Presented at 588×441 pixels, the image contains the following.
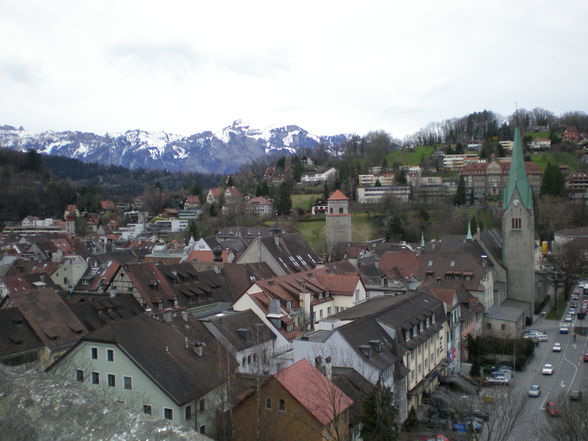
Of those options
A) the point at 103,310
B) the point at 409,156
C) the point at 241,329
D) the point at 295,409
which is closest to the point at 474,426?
the point at 295,409

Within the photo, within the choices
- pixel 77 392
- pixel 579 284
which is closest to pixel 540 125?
pixel 579 284

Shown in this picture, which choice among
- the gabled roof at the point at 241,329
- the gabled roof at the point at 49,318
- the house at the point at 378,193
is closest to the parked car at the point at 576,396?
the gabled roof at the point at 241,329

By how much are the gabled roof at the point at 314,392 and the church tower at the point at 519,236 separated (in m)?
48.9

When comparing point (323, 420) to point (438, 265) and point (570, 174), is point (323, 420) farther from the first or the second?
point (570, 174)

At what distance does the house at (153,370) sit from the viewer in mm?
Answer: 24422

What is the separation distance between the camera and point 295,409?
73.2 ft

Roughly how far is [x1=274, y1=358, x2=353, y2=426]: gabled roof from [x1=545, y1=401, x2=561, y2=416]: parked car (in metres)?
14.3

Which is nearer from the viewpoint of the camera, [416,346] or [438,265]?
[416,346]

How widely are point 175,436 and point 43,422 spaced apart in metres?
1.29

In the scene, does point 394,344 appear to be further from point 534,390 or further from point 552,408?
point 534,390

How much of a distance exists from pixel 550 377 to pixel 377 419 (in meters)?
24.9

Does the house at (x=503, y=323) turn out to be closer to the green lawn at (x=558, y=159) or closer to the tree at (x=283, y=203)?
the tree at (x=283, y=203)

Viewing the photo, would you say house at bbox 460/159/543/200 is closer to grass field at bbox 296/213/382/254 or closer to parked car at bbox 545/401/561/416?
grass field at bbox 296/213/382/254

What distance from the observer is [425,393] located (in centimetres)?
3534
